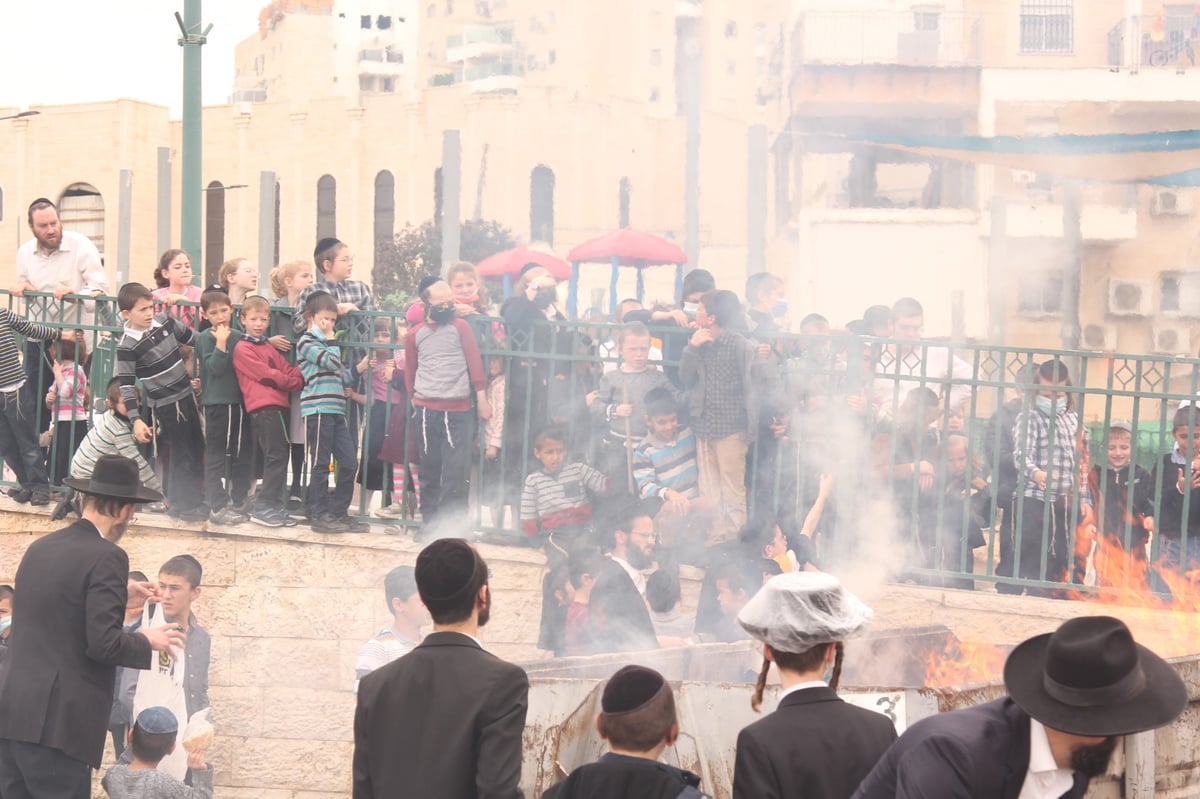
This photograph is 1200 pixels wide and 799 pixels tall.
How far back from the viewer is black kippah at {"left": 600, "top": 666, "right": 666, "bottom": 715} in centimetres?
423

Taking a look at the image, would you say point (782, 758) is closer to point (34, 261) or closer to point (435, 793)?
point (435, 793)

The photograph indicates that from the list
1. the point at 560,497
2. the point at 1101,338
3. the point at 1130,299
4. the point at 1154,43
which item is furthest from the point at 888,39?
the point at 560,497

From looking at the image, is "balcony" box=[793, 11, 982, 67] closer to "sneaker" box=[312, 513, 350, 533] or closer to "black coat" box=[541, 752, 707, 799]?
"sneaker" box=[312, 513, 350, 533]

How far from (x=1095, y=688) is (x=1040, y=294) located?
1439 inches

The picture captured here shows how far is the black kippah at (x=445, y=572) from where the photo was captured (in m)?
4.17

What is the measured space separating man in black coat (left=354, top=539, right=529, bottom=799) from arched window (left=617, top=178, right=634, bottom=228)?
191 feet

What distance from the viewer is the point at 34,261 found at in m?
9.60

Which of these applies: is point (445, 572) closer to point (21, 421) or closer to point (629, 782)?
point (629, 782)

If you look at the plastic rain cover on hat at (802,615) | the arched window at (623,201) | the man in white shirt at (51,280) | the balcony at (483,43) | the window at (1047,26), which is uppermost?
the balcony at (483,43)

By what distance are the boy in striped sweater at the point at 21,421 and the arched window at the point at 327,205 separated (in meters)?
53.1

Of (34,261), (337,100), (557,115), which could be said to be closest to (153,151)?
(337,100)

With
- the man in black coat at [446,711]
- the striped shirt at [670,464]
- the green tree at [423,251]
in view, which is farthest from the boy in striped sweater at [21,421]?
the green tree at [423,251]

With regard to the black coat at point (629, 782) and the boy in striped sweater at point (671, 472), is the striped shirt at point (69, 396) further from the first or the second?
the black coat at point (629, 782)

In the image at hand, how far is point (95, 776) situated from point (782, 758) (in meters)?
5.68
